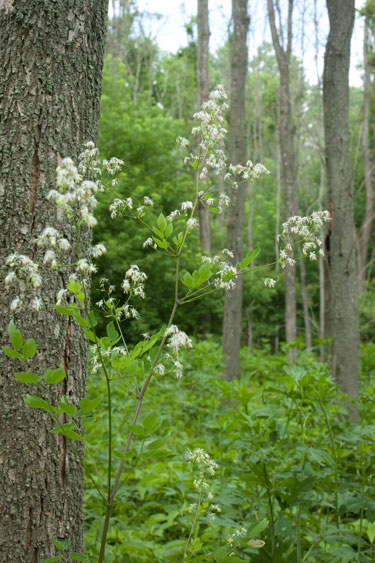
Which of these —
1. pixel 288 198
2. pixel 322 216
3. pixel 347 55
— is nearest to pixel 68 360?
pixel 322 216

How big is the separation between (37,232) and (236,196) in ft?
21.9

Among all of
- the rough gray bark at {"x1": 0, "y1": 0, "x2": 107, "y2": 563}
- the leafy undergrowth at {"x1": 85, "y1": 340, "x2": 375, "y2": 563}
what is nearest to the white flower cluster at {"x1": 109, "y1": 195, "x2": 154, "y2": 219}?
the rough gray bark at {"x1": 0, "y1": 0, "x2": 107, "y2": 563}

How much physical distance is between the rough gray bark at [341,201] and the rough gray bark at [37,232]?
3349mm

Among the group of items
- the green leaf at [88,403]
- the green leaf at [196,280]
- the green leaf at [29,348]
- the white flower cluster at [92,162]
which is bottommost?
the green leaf at [88,403]

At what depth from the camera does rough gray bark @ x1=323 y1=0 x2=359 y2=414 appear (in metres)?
4.77

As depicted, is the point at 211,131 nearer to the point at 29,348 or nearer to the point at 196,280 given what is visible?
the point at 196,280

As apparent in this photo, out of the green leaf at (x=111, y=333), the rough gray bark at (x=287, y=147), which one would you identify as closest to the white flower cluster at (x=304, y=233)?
the green leaf at (x=111, y=333)

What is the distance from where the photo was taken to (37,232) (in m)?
1.81

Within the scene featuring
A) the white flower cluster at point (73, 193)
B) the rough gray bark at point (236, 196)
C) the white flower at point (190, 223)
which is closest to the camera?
the white flower cluster at point (73, 193)

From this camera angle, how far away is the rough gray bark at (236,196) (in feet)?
27.0

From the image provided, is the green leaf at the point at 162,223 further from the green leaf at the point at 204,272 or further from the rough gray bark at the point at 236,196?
the rough gray bark at the point at 236,196

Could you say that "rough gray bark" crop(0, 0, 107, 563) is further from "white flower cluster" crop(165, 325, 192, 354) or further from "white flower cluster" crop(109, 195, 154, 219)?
"white flower cluster" crop(165, 325, 192, 354)

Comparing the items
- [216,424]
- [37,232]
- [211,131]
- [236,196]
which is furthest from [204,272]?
[236,196]

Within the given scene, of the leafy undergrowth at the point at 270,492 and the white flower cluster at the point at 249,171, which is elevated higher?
the white flower cluster at the point at 249,171
